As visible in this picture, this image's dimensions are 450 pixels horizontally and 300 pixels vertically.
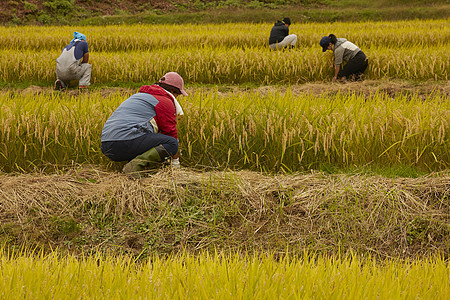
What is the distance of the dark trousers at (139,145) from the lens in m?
3.80

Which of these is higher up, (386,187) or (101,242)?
(386,187)

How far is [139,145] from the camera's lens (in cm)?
382

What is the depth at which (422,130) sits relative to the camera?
4.01 metres

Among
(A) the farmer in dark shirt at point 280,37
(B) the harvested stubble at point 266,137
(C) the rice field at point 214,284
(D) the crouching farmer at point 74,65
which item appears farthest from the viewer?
(A) the farmer in dark shirt at point 280,37

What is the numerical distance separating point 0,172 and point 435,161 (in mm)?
4023

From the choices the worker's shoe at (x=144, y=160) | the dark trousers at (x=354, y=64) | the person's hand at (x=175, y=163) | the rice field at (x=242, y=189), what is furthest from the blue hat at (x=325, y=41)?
the worker's shoe at (x=144, y=160)

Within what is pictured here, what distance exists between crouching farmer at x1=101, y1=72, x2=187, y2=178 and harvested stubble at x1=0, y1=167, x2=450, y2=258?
0.19 metres

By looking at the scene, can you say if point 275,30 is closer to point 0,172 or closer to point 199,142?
point 199,142

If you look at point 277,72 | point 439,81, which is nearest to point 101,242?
point 277,72

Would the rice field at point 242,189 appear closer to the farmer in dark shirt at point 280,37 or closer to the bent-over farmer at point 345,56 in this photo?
the bent-over farmer at point 345,56

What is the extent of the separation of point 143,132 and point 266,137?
1.12m

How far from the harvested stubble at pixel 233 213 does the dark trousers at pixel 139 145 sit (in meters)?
0.24

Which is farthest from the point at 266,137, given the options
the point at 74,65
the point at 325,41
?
the point at 74,65

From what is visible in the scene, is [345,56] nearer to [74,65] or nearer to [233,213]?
[74,65]
